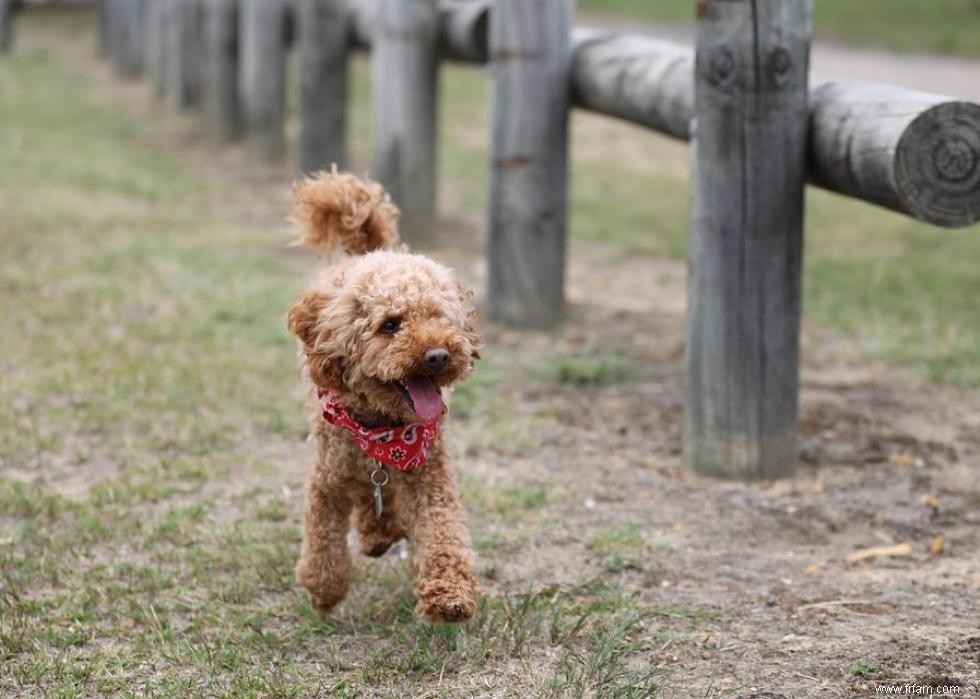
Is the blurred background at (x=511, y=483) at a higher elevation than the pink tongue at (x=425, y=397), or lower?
lower

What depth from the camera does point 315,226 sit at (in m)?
4.29

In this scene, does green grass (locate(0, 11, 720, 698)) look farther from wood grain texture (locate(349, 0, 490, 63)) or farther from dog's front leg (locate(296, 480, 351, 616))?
wood grain texture (locate(349, 0, 490, 63))

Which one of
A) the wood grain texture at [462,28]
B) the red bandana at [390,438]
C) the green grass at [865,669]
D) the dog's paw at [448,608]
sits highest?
the wood grain texture at [462,28]

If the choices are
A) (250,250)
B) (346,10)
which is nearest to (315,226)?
(250,250)

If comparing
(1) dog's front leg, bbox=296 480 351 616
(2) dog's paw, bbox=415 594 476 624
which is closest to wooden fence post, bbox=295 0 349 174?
(1) dog's front leg, bbox=296 480 351 616

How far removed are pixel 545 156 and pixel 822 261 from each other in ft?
7.77

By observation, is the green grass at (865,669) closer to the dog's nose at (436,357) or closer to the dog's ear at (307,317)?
the dog's nose at (436,357)

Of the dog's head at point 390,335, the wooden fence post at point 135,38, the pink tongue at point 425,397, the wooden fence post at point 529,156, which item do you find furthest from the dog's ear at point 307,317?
the wooden fence post at point 135,38

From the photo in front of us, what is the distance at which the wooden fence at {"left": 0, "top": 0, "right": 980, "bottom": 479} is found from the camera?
15.0ft

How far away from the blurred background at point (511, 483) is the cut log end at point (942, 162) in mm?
997

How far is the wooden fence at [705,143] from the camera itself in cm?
459

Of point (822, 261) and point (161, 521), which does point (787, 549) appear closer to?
point (161, 521)

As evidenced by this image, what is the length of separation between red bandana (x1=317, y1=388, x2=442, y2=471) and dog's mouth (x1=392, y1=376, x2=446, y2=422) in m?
0.14

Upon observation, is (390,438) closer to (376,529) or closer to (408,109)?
(376,529)
